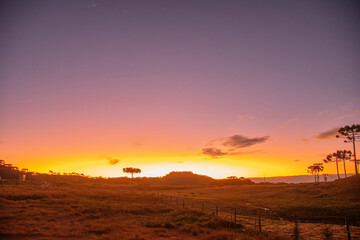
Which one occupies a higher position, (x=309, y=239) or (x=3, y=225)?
(x=3, y=225)

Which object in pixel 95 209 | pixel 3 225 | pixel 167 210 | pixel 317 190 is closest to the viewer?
pixel 3 225

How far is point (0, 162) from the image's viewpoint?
15700cm

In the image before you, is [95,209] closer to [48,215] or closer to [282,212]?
[48,215]

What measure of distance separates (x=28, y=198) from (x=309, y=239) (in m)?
42.3

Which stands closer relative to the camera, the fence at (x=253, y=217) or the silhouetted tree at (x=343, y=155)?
the fence at (x=253, y=217)

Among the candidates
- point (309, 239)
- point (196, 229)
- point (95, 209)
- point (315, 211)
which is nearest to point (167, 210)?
point (95, 209)

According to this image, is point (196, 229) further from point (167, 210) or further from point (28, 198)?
point (28, 198)

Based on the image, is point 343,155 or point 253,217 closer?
→ point 253,217

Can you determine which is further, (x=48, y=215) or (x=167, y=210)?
(x=167, y=210)

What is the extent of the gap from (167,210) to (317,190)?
51762 mm

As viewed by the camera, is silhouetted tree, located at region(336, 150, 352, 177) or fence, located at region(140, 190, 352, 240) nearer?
fence, located at region(140, 190, 352, 240)

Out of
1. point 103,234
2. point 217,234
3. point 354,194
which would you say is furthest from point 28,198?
point 354,194

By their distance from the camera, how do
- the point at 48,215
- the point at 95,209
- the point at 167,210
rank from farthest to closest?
the point at 167,210 < the point at 95,209 < the point at 48,215

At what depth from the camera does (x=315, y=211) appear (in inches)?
1586
